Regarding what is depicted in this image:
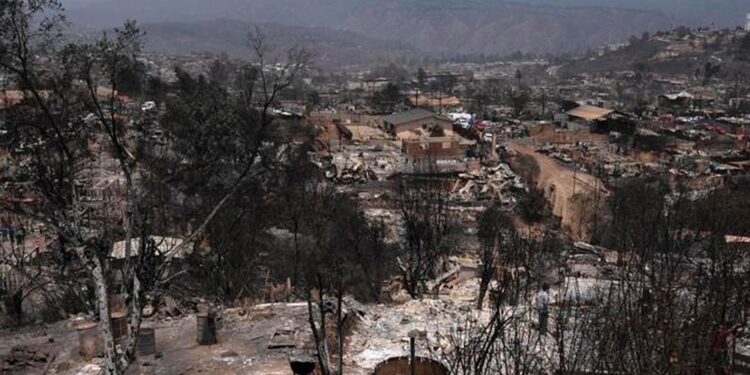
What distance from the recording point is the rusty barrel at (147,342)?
30.1 ft

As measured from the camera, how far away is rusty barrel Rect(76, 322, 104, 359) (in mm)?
9164

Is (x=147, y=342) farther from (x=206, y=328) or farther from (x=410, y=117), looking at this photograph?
(x=410, y=117)

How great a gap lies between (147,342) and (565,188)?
77.2ft

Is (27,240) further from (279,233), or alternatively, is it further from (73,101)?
(73,101)

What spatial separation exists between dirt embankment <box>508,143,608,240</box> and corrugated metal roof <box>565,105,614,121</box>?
13064 mm

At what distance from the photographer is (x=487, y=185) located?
28969 mm

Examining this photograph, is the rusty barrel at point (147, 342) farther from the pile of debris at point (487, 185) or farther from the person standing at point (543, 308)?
the pile of debris at point (487, 185)

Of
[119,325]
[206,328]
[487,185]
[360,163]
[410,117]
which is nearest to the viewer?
[119,325]

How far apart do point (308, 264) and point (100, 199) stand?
7.65 meters

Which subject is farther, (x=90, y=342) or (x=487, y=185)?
(x=487, y=185)

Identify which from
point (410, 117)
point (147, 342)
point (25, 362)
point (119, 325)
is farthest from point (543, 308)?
point (410, 117)

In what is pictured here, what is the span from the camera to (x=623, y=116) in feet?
156

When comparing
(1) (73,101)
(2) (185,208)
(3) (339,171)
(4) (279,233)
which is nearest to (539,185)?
(3) (339,171)

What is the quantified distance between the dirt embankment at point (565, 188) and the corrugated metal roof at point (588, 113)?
13.1m
